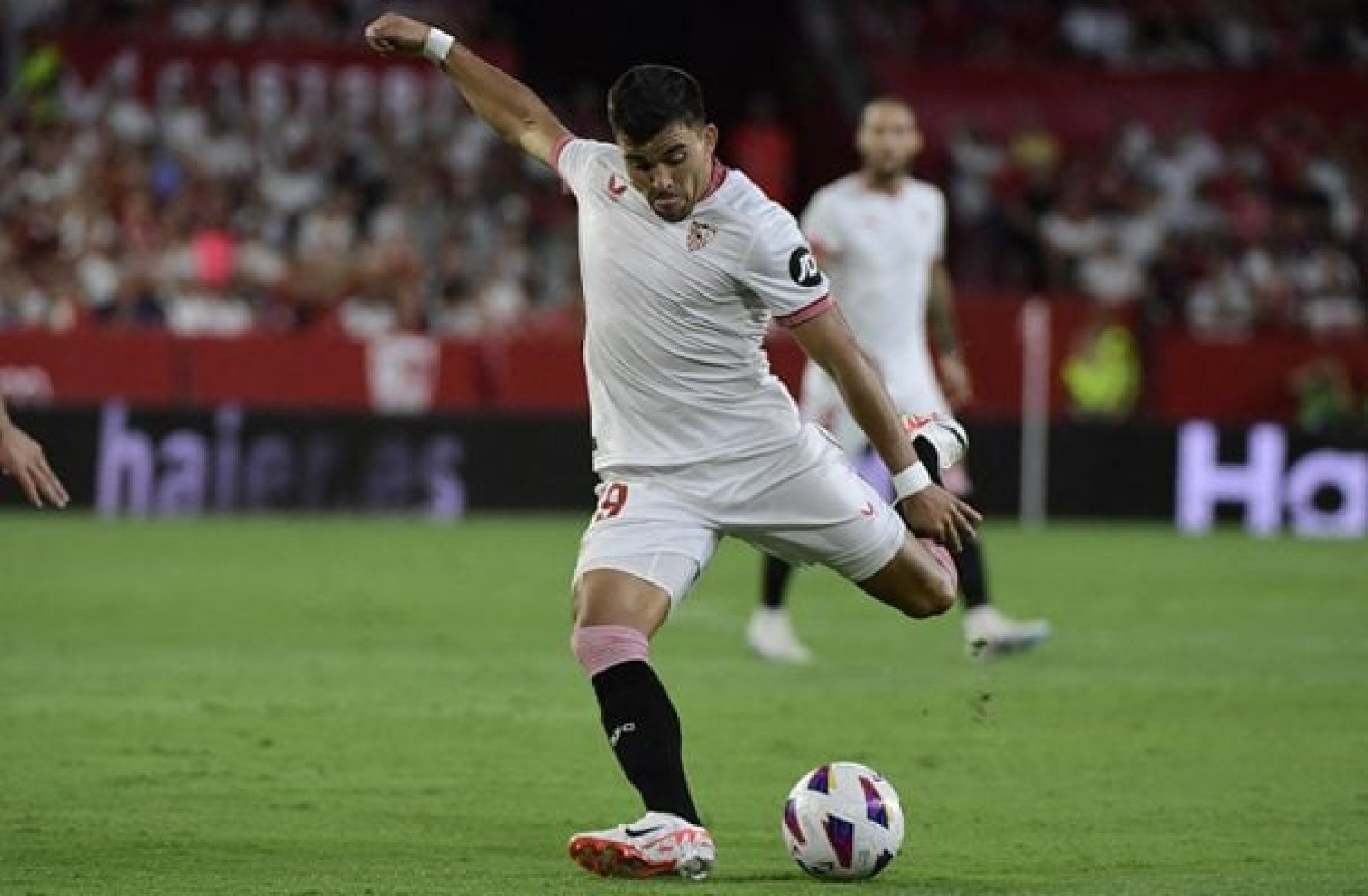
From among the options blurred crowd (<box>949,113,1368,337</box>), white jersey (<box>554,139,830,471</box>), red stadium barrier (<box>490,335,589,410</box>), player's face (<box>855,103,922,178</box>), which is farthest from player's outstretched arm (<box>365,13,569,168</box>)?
blurred crowd (<box>949,113,1368,337</box>)

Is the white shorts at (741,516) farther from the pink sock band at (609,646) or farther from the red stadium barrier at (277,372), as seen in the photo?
the red stadium barrier at (277,372)

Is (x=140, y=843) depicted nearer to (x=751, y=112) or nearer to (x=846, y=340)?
(x=846, y=340)

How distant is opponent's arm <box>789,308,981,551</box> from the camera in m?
7.85

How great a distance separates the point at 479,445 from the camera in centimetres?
2303

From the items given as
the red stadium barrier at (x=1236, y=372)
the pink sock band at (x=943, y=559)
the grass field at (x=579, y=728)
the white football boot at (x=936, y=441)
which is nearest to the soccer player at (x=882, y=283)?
the grass field at (x=579, y=728)

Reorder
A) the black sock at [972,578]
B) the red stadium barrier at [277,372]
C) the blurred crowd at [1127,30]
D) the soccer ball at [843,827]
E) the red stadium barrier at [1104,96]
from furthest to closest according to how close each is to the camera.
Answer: the blurred crowd at [1127,30] → the red stadium barrier at [1104,96] → the red stadium barrier at [277,372] → the black sock at [972,578] → the soccer ball at [843,827]

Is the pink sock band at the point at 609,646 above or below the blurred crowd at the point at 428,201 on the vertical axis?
below

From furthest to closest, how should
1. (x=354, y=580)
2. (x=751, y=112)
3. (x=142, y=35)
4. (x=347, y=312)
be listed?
(x=751, y=112) → (x=142, y=35) → (x=347, y=312) → (x=354, y=580)

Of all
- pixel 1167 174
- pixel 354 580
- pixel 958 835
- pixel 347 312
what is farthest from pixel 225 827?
pixel 1167 174

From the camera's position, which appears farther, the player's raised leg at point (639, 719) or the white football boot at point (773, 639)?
the white football boot at point (773, 639)

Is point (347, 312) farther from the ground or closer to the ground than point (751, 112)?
closer to the ground

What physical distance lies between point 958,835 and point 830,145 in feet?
72.1

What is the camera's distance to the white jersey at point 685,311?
311 inches

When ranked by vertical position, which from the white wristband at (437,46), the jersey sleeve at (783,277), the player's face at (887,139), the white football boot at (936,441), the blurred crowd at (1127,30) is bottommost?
the white football boot at (936,441)
